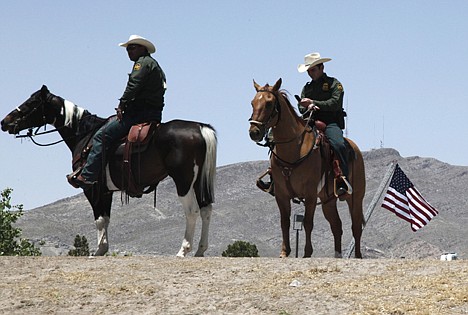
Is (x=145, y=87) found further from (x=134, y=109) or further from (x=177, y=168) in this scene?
(x=177, y=168)

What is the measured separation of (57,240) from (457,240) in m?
74.5

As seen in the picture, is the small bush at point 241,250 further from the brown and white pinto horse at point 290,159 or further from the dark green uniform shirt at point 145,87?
the brown and white pinto horse at point 290,159

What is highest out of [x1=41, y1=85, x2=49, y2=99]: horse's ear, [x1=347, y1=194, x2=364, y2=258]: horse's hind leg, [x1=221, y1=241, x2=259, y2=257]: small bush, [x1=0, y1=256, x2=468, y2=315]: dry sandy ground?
[x1=221, y1=241, x2=259, y2=257]: small bush

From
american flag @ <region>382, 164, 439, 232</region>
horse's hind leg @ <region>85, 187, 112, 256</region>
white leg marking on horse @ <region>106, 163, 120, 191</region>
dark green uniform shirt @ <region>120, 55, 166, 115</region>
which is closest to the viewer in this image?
dark green uniform shirt @ <region>120, 55, 166, 115</region>

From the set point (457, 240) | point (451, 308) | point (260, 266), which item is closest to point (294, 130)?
point (260, 266)

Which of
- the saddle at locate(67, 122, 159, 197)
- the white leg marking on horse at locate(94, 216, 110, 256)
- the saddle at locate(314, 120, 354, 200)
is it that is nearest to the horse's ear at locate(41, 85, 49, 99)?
the saddle at locate(67, 122, 159, 197)

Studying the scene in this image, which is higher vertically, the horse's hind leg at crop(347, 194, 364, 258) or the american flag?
the american flag

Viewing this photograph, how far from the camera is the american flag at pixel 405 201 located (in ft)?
92.4

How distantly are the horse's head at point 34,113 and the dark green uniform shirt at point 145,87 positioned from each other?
1.94 metres

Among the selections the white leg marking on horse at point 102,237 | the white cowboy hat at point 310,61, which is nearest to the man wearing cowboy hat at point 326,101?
the white cowboy hat at point 310,61

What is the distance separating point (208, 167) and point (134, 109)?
5.92 feet

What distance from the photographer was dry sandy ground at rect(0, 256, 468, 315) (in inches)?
535

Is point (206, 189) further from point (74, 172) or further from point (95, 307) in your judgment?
point (95, 307)

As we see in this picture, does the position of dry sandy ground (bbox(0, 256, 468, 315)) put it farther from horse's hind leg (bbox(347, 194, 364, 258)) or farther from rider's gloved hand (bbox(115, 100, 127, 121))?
horse's hind leg (bbox(347, 194, 364, 258))
